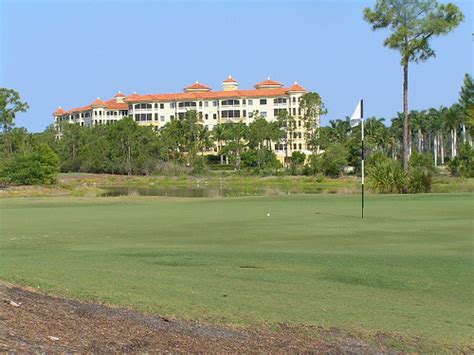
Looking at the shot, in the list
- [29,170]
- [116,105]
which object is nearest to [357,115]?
[29,170]

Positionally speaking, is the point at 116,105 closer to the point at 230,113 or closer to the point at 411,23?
the point at 230,113

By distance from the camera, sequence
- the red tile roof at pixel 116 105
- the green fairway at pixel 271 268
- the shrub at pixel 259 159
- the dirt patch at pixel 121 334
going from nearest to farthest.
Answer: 1. the dirt patch at pixel 121 334
2. the green fairway at pixel 271 268
3. the shrub at pixel 259 159
4. the red tile roof at pixel 116 105

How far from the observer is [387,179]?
149 feet

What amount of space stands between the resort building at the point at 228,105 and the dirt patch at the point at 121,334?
128115 millimetres

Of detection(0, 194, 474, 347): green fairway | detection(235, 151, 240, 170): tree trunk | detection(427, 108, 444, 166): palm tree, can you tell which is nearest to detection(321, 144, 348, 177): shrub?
detection(235, 151, 240, 170): tree trunk

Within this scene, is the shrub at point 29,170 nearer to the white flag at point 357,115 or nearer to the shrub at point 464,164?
the shrub at point 464,164

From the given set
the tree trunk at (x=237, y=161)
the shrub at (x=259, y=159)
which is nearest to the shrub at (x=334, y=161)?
the shrub at (x=259, y=159)

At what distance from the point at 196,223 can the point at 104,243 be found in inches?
237

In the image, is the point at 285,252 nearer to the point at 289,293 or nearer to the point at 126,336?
the point at 289,293

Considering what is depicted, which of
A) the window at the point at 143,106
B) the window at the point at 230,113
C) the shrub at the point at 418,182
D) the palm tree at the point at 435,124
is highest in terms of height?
the window at the point at 143,106

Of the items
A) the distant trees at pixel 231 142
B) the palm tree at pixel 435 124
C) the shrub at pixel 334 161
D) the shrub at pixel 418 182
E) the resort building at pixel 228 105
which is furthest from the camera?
the resort building at pixel 228 105

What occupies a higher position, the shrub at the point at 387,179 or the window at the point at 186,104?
the window at the point at 186,104

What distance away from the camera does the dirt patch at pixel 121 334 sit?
6922mm

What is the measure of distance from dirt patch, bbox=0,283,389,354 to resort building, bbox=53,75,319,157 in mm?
128115
